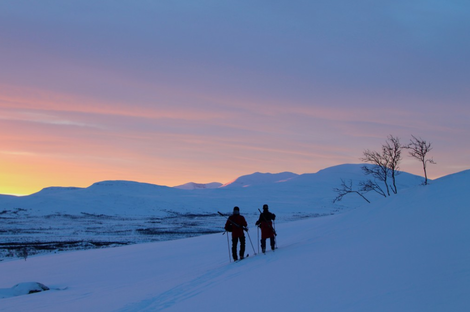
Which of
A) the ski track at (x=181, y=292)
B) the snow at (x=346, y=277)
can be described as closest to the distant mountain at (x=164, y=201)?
the snow at (x=346, y=277)

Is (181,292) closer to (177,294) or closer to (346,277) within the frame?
(177,294)

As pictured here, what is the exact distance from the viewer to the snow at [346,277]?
5.04m

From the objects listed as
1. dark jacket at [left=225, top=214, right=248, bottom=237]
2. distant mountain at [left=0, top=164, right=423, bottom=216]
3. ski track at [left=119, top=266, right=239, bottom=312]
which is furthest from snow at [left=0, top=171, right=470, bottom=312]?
distant mountain at [left=0, top=164, right=423, bottom=216]

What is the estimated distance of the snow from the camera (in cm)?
504

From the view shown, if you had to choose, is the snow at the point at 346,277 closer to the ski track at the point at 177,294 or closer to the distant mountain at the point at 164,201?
the ski track at the point at 177,294

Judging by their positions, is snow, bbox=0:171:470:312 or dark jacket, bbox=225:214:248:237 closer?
snow, bbox=0:171:470:312

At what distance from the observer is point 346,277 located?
6.28 metres

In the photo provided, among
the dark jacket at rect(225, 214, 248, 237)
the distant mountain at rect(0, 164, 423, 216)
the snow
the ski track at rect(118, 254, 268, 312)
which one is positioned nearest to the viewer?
the snow

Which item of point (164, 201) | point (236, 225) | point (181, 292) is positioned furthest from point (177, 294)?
point (164, 201)

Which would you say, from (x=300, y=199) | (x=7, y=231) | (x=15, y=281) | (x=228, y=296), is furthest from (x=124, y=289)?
(x=300, y=199)

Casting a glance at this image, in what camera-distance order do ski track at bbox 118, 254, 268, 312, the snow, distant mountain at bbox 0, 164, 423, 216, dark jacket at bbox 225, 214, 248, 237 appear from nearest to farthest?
1. the snow
2. ski track at bbox 118, 254, 268, 312
3. dark jacket at bbox 225, 214, 248, 237
4. distant mountain at bbox 0, 164, 423, 216

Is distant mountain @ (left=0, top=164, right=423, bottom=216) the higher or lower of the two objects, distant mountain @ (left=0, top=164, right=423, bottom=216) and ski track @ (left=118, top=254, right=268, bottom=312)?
the higher

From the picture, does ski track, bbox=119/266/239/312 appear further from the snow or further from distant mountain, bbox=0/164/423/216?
distant mountain, bbox=0/164/423/216

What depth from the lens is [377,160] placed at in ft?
90.6
